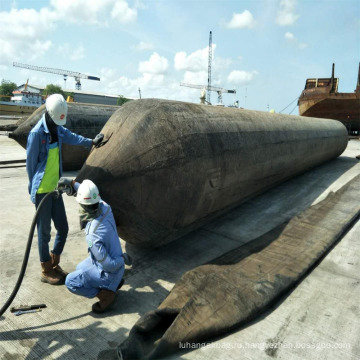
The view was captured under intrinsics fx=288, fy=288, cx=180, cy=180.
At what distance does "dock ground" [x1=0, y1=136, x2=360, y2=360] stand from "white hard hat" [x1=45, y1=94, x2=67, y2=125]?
1833 millimetres

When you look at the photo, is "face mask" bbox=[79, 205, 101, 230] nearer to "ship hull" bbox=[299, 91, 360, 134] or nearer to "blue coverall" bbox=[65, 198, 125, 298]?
"blue coverall" bbox=[65, 198, 125, 298]

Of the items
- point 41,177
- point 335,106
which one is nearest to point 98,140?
point 41,177

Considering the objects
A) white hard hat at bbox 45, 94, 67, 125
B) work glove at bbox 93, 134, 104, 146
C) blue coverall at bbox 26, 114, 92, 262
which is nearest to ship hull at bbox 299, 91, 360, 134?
work glove at bbox 93, 134, 104, 146

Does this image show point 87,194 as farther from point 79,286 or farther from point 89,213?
point 79,286

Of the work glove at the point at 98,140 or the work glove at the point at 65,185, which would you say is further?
the work glove at the point at 98,140

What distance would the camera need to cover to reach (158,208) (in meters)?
3.36

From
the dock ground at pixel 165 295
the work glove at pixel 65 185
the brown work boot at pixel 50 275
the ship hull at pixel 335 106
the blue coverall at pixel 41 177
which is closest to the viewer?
the dock ground at pixel 165 295

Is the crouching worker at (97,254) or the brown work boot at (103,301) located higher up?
the crouching worker at (97,254)

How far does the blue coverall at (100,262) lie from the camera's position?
267 cm

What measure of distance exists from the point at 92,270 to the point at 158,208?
3.25 feet

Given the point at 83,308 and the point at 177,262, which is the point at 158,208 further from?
the point at 83,308

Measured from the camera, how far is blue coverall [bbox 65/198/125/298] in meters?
2.67

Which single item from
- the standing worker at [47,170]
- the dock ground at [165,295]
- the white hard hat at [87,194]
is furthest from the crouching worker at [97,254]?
the standing worker at [47,170]

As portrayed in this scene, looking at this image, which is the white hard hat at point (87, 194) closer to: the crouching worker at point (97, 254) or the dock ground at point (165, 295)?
the crouching worker at point (97, 254)
